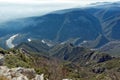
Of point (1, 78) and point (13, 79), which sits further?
point (13, 79)

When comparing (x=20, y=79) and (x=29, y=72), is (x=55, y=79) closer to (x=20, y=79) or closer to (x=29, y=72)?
(x=29, y=72)

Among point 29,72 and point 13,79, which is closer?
point 13,79

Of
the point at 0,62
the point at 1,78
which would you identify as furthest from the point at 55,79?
the point at 1,78

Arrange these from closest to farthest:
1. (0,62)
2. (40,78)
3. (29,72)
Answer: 1. (40,78)
2. (29,72)
3. (0,62)

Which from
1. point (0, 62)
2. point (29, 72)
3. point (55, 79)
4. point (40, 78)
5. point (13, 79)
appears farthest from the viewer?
point (55, 79)

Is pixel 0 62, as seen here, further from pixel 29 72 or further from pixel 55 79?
pixel 29 72

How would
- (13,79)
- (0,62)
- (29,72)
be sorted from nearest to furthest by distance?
(13,79), (29,72), (0,62)

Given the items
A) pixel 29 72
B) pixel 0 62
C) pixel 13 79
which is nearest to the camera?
pixel 13 79

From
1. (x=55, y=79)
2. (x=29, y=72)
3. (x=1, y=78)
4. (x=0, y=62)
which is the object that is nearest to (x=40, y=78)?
(x=29, y=72)

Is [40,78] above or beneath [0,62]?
beneath
